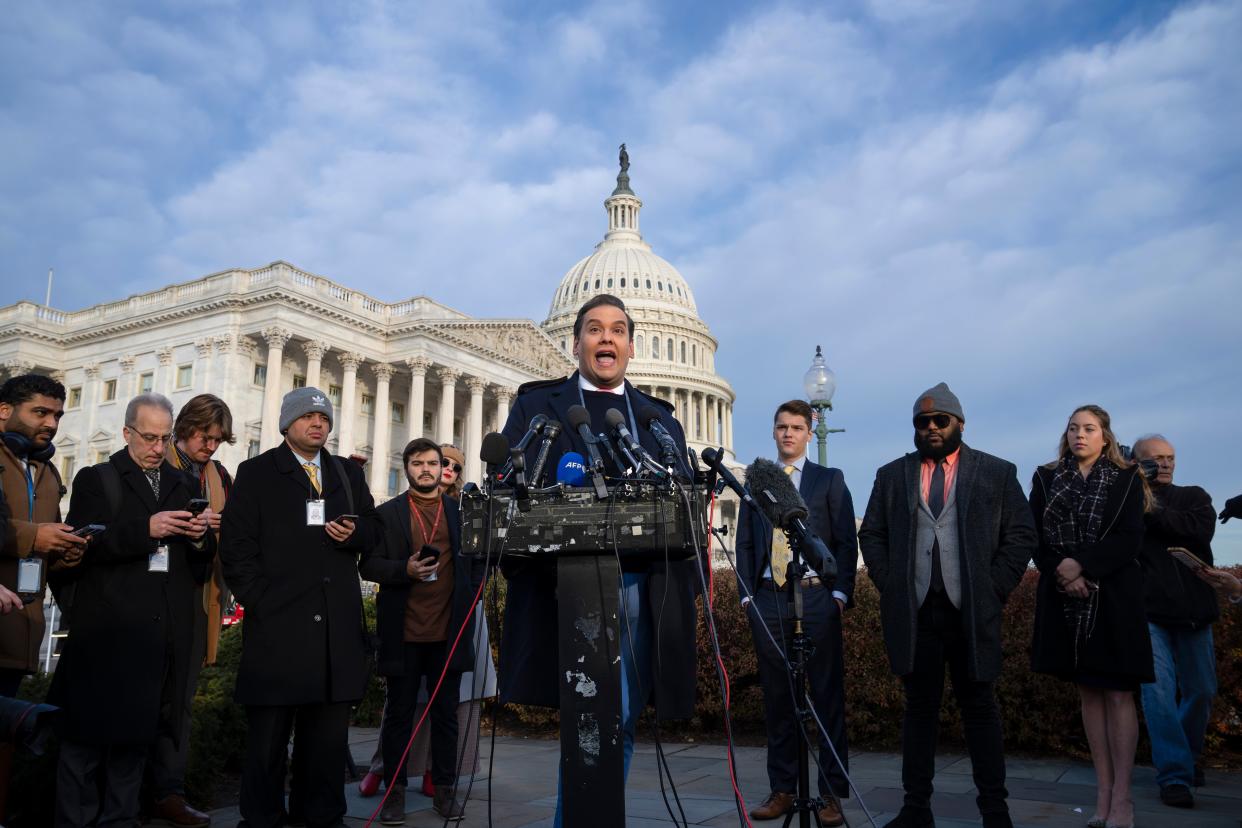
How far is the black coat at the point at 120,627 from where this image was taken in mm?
4910

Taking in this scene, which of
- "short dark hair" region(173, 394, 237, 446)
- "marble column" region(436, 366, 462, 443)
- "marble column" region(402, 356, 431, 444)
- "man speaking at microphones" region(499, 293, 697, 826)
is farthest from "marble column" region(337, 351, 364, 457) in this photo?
"man speaking at microphones" region(499, 293, 697, 826)

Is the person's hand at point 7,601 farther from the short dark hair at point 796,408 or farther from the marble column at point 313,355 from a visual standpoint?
the marble column at point 313,355

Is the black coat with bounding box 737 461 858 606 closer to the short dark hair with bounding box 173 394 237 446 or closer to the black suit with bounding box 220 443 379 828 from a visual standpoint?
the black suit with bounding box 220 443 379 828

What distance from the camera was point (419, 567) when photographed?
6035 millimetres

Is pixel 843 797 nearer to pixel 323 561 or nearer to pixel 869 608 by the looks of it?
pixel 869 608

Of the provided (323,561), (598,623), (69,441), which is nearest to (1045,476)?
(598,623)

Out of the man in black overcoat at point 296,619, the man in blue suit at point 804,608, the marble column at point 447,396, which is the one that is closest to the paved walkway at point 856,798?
the man in blue suit at point 804,608

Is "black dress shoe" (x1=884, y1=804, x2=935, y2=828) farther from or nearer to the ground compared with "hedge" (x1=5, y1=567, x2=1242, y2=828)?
nearer to the ground

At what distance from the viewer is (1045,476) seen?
612 cm

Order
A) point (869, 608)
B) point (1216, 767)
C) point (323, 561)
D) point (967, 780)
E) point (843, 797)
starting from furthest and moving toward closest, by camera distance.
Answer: point (869, 608) < point (1216, 767) < point (967, 780) < point (843, 797) < point (323, 561)

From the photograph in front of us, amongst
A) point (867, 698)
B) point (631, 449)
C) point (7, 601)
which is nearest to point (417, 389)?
point (867, 698)

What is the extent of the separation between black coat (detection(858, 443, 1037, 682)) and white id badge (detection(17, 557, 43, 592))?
14.2 ft

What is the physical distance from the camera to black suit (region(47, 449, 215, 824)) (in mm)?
4898

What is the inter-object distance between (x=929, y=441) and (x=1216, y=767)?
423 cm
